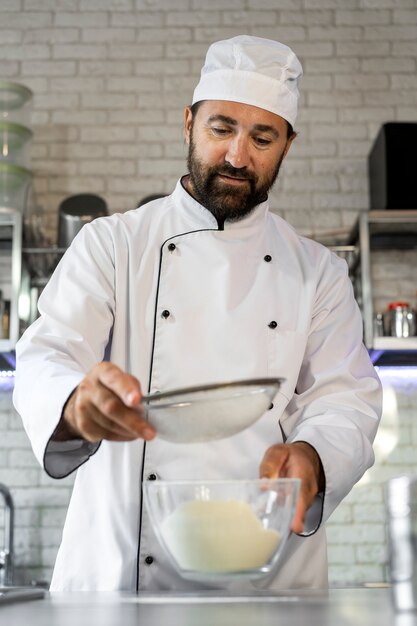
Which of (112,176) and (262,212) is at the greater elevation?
(112,176)

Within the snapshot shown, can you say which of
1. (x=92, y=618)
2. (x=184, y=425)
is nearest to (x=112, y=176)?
(x=184, y=425)

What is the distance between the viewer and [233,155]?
1933 millimetres

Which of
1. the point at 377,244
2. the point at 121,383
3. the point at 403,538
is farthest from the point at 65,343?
the point at 377,244

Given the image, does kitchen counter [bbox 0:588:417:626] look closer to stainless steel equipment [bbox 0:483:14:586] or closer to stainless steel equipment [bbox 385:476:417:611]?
stainless steel equipment [bbox 385:476:417:611]

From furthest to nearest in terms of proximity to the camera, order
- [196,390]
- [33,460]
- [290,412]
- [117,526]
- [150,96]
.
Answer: [150,96], [33,460], [290,412], [117,526], [196,390]

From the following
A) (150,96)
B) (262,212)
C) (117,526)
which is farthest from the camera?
(150,96)

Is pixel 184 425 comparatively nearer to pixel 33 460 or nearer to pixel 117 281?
pixel 117 281

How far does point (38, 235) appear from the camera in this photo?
12.6 feet

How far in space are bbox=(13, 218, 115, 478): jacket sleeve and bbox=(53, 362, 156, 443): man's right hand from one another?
0.52 feet

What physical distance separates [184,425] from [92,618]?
0.97ft

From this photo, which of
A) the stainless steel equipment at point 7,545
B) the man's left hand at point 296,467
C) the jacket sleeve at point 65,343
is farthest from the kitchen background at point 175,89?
the man's left hand at point 296,467

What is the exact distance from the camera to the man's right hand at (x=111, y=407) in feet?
3.68

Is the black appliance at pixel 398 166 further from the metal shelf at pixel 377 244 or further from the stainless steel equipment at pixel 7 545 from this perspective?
the stainless steel equipment at pixel 7 545

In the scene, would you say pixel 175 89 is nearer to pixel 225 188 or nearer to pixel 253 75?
pixel 253 75
